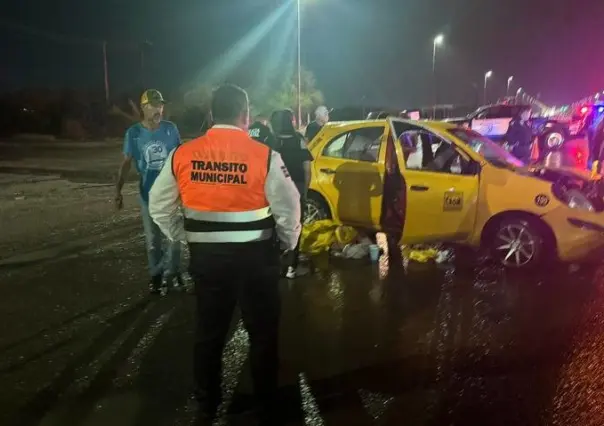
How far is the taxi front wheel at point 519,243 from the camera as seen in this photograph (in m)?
6.80

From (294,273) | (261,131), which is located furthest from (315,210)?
(294,273)

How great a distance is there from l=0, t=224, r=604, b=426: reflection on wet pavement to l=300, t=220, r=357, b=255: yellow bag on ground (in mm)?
842

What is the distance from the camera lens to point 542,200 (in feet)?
21.9

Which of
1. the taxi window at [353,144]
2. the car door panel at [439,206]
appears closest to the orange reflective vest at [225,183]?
the car door panel at [439,206]

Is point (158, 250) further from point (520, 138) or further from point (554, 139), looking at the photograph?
point (554, 139)

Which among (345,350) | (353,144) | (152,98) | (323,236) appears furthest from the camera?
(353,144)

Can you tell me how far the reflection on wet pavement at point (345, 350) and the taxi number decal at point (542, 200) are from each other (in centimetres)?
78

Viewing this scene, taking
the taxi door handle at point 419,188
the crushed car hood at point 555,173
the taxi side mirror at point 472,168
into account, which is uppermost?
the taxi side mirror at point 472,168

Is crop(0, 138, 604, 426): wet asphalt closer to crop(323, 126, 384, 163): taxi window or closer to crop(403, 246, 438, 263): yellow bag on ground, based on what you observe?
crop(403, 246, 438, 263): yellow bag on ground

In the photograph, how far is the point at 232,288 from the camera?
3494mm

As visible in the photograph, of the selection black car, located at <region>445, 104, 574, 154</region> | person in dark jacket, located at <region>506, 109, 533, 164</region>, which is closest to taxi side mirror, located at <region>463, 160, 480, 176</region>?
person in dark jacket, located at <region>506, 109, 533, 164</region>

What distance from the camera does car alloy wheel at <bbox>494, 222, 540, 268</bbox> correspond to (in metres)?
6.83

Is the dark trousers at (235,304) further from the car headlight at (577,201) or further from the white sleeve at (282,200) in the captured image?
the car headlight at (577,201)

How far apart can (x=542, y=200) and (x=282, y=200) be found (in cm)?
417
